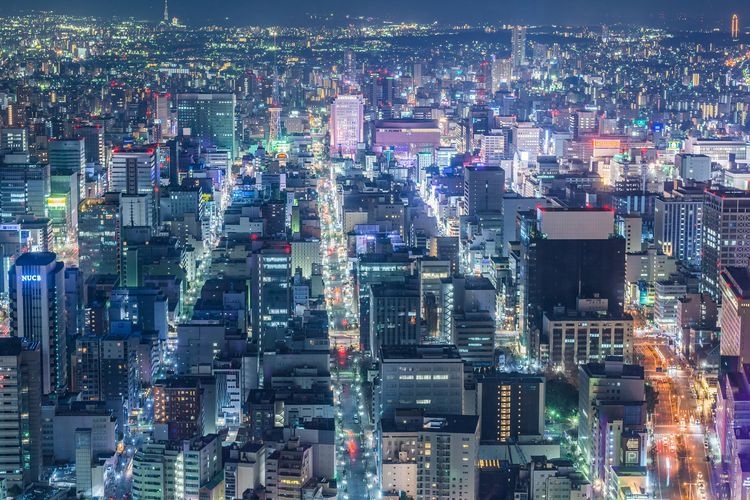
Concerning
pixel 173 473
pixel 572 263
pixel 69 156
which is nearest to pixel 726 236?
pixel 572 263

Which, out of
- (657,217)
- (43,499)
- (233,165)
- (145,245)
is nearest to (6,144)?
(233,165)

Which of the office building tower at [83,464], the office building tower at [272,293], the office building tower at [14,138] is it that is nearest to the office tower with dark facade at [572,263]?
the office building tower at [272,293]

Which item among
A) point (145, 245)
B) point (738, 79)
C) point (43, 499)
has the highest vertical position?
→ point (738, 79)

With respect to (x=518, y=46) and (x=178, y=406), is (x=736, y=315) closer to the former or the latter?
(x=178, y=406)

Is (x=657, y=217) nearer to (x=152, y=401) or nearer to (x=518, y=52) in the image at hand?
(x=152, y=401)

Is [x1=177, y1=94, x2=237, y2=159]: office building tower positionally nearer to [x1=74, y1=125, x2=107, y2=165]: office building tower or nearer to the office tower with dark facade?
[x1=74, y1=125, x2=107, y2=165]: office building tower

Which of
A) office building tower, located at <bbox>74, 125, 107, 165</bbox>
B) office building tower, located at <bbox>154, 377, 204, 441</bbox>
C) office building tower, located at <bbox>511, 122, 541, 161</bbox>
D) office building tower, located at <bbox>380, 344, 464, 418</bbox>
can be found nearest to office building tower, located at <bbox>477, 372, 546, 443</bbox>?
office building tower, located at <bbox>380, 344, 464, 418</bbox>

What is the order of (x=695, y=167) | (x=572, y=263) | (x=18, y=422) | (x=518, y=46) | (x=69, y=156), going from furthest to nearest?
1. (x=518, y=46)
2. (x=695, y=167)
3. (x=69, y=156)
4. (x=572, y=263)
5. (x=18, y=422)
